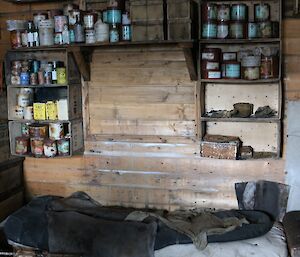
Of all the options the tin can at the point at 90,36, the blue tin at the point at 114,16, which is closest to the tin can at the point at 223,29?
the blue tin at the point at 114,16

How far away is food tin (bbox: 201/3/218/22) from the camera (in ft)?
8.02

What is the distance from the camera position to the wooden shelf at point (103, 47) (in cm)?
239

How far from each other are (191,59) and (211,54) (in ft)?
0.42

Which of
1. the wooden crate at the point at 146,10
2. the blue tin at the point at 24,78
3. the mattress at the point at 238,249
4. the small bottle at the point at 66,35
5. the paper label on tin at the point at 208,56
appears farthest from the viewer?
the blue tin at the point at 24,78

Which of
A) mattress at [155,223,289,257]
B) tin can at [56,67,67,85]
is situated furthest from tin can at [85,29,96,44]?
mattress at [155,223,289,257]

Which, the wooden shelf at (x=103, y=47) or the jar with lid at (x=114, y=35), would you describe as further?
the jar with lid at (x=114, y=35)

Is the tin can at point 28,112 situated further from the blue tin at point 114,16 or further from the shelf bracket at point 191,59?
the shelf bracket at point 191,59

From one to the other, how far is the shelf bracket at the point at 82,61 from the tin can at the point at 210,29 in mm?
736

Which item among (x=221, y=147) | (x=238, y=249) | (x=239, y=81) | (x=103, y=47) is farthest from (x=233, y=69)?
(x=238, y=249)

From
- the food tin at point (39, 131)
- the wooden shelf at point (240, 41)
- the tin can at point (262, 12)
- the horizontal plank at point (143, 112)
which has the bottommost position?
the food tin at point (39, 131)

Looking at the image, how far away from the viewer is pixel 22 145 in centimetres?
286

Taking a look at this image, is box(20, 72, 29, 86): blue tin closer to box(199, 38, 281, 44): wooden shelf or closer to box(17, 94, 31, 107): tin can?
box(17, 94, 31, 107): tin can

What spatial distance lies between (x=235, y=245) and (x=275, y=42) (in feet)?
3.69

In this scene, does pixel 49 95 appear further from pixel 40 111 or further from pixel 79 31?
pixel 79 31
